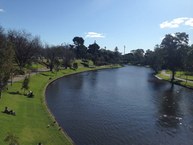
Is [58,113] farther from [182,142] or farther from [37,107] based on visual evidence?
[182,142]

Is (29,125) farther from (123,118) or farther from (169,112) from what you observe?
(169,112)

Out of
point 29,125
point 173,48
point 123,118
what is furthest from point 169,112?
point 173,48

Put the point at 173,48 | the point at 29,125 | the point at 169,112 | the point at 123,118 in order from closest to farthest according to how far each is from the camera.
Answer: the point at 29,125 → the point at 123,118 → the point at 169,112 → the point at 173,48

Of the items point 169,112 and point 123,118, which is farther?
point 169,112

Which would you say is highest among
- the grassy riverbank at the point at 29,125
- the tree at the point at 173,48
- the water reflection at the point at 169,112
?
the tree at the point at 173,48

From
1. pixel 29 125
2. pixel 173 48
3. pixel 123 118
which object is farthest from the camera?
pixel 173 48

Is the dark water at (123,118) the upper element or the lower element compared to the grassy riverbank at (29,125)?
lower

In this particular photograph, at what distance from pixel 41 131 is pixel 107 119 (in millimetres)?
14310

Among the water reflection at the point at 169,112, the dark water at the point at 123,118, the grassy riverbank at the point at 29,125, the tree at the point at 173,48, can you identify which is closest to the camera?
the grassy riverbank at the point at 29,125

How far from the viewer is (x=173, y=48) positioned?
4542 inches

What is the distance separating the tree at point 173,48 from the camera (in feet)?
371

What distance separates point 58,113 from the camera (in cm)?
4722

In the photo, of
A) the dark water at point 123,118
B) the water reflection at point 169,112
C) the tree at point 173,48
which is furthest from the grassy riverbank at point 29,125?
the tree at point 173,48

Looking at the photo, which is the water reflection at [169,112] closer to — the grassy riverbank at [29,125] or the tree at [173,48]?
the grassy riverbank at [29,125]
